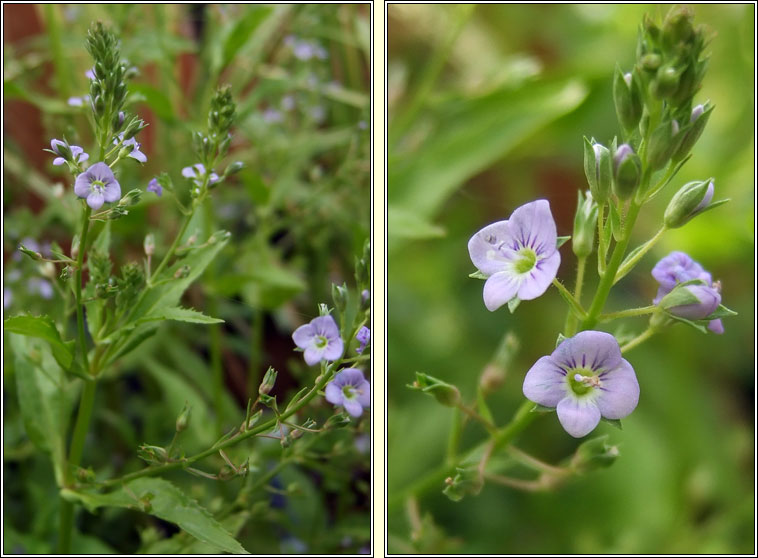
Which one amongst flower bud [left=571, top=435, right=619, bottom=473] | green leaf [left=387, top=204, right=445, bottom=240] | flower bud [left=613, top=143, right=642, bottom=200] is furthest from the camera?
green leaf [left=387, top=204, right=445, bottom=240]

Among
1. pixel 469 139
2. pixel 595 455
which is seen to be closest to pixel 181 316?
pixel 595 455

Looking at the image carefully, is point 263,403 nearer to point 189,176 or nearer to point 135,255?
point 189,176

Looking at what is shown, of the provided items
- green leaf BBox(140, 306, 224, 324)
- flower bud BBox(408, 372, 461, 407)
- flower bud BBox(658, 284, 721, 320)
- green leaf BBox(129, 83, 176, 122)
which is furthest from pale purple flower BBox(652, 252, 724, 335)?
green leaf BBox(129, 83, 176, 122)

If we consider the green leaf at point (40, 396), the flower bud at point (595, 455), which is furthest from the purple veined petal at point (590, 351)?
the green leaf at point (40, 396)

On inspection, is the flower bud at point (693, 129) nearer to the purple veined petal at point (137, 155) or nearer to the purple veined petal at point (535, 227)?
the purple veined petal at point (535, 227)

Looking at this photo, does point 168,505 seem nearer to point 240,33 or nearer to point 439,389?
point 439,389

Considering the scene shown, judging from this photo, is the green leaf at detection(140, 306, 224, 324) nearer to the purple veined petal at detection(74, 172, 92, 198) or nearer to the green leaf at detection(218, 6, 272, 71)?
the purple veined petal at detection(74, 172, 92, 198)
